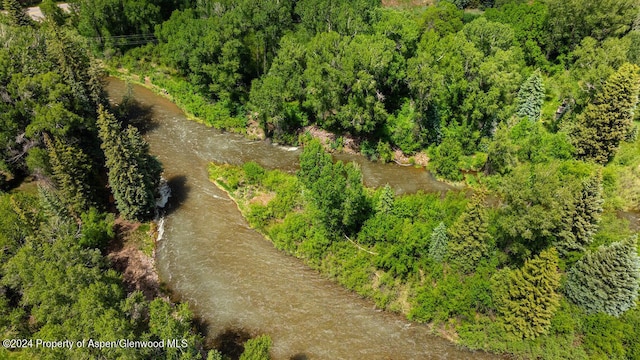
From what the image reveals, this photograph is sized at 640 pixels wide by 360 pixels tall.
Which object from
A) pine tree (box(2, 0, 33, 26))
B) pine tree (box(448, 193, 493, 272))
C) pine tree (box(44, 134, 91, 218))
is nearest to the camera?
pine tree (box(448, 193, 493, 272))

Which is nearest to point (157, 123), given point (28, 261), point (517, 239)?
point (28, 261)

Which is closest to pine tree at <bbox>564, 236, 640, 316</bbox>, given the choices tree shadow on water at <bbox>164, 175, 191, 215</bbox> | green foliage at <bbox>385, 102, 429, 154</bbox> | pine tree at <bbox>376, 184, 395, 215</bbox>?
pine tree at <bbox>376, 184, 395, 215</bbox>

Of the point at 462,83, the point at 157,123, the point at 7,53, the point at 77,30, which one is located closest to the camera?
the point at 7,53

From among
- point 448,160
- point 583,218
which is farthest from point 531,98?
point 583,218

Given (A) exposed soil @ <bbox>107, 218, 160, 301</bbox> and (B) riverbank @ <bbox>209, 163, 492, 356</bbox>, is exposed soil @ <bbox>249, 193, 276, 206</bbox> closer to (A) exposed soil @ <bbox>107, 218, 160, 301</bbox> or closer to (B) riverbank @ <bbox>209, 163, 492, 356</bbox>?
(B) riverbank @ <bbox>209, 163, 492, 356</bbox>

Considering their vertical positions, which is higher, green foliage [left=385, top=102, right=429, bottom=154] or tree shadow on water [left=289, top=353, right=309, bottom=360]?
green foliage [left=385, top=102, right=429, bottom=154]

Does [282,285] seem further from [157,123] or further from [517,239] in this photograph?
[157,123]

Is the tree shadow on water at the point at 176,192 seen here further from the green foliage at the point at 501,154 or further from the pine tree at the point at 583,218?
the pine tree at the point at 583,218
